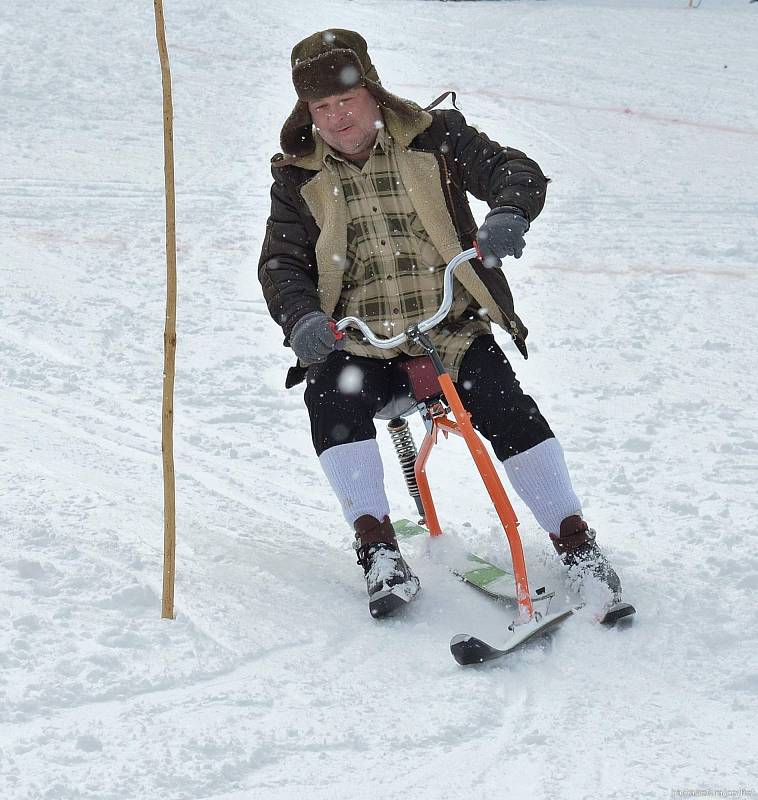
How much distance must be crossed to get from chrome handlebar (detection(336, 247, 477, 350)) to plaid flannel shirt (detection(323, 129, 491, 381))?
17 centimetres

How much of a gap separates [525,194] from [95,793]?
6.57 ft

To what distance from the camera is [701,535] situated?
3.45 metres

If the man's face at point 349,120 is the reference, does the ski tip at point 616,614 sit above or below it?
below

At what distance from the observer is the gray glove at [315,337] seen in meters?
2.95

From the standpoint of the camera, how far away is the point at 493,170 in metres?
3.18

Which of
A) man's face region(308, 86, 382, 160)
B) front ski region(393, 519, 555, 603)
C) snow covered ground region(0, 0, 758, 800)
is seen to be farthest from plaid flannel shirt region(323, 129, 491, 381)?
snow covered ground region(0, 0, 758, 800)

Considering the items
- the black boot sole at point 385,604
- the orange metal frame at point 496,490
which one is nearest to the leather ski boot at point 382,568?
the black boot sole at point 385,604

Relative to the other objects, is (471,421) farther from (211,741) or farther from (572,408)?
(572,408)

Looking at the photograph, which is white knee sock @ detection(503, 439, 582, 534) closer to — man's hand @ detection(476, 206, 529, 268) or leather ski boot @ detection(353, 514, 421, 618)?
leather ski boot @ detection(353, 514, 421, 618)

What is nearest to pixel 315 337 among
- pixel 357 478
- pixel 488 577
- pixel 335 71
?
pixel 357 478

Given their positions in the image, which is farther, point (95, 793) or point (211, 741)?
point (211, 741)

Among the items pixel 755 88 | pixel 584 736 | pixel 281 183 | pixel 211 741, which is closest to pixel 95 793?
pixel 211 741

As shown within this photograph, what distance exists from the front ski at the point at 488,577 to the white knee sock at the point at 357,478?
0.38 metres

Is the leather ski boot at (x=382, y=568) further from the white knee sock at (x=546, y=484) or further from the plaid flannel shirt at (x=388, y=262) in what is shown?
the plaid flannel shirt at (x=388, y=262)
